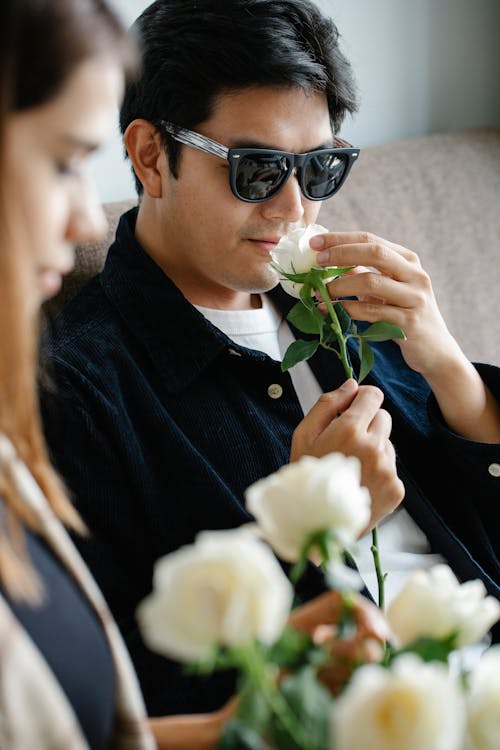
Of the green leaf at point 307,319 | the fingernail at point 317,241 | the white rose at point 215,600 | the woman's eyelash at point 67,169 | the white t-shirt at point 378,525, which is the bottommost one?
the white t-shirt at point 378,525

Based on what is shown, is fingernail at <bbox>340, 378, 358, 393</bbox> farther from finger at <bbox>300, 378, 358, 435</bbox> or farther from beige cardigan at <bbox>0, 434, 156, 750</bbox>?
beige cardigan at <bbox>0, 434, 156, 750</bbox>

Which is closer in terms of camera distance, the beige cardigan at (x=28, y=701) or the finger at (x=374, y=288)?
the beige cardigan at (x=28, y=701)

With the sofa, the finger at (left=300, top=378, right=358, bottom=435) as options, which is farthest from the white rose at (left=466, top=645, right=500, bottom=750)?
the sofa

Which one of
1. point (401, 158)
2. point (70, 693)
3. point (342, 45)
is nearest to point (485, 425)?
point (401, 158)

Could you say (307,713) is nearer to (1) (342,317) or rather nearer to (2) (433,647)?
(2) (433,647)

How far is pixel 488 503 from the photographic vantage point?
53.8 inches

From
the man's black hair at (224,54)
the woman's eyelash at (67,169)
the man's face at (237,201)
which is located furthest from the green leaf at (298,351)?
the woman's eyelash at (67,169)

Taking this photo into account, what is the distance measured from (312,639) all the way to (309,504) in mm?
139

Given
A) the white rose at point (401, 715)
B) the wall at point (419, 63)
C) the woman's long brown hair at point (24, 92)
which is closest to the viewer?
the white rose at point (401, 715)

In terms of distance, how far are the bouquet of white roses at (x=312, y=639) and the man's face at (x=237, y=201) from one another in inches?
28.7

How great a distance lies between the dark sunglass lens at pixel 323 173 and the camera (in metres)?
1.27

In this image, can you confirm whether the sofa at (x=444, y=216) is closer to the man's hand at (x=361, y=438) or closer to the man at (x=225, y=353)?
the man at (x=225, y=353)

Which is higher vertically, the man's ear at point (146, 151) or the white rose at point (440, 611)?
the man's ear at point (146, 151)

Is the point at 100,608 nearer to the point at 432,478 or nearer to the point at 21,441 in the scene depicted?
the point at 21,441
